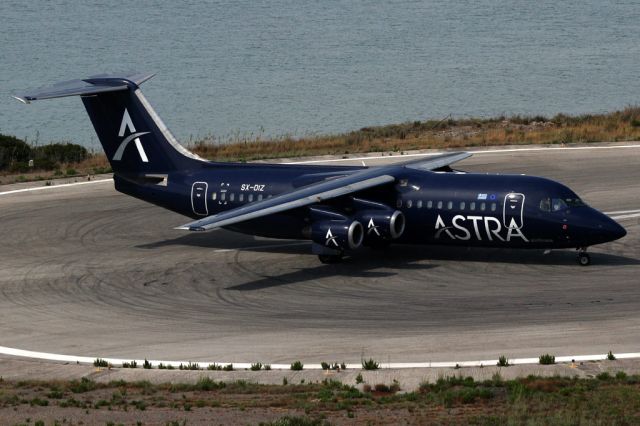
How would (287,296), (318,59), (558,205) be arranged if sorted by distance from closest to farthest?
(287,296) → (558,205) → (318,59)

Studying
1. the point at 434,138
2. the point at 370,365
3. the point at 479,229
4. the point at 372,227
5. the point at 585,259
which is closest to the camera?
the point at 370,365

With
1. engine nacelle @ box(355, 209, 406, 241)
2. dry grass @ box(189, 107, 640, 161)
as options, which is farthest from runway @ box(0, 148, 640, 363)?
dry grass @ box(189, 107, 640, 161)

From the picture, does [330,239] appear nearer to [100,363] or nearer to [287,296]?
[287,296]

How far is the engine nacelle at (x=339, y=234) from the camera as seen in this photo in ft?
120

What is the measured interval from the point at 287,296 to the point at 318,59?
247ft

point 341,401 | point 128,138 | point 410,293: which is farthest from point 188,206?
Answer: point 341,401

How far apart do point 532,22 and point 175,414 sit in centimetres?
10977

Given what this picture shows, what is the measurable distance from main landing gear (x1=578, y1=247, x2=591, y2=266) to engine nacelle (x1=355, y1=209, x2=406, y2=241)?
562cm

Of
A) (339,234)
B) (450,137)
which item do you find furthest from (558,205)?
(450,137)

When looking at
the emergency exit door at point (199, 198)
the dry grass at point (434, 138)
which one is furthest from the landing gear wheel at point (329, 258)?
the dry grass at point (434, 138)

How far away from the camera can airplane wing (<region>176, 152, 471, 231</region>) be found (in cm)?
3459

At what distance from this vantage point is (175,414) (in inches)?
888

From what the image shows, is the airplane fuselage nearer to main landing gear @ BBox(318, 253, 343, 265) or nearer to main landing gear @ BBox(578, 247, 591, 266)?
main landing gear @ BBox(578, 247, 591, 266)

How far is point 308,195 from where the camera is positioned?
37.1 m
